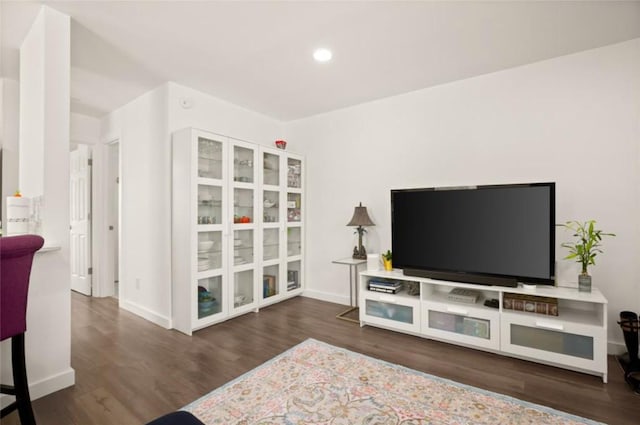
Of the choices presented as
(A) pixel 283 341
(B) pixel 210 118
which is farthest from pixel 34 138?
(A) pixel 283 341

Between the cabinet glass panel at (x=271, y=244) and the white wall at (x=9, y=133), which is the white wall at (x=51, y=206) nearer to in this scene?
the white wall at (x=9, y=133)

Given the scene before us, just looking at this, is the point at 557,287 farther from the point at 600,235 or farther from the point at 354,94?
the point at 354,94

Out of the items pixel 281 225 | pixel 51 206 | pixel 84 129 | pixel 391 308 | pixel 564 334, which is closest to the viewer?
pixel 51 206

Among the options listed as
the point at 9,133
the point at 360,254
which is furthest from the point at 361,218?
the point at 9,133

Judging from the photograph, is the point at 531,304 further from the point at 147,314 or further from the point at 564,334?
the point at 147,314

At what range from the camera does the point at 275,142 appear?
438 cm

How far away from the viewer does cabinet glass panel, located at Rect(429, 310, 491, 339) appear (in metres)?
2.55

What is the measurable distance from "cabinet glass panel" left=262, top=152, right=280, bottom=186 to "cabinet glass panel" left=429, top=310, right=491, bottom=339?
2.41 m

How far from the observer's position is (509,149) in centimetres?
290

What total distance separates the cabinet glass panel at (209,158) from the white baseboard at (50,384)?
6.24 feet

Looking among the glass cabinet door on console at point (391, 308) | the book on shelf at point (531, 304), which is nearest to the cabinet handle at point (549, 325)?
the book on shelf at point (531, 304)

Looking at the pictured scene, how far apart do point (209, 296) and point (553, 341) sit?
306 centimetres

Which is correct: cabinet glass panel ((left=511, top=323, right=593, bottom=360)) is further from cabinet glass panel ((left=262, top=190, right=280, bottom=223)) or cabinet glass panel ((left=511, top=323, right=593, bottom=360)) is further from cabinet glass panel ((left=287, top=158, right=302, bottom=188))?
cabinet glass panel ((left=287, top=158, right=302, bottom=188))

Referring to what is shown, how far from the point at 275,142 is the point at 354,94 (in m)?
1.39
